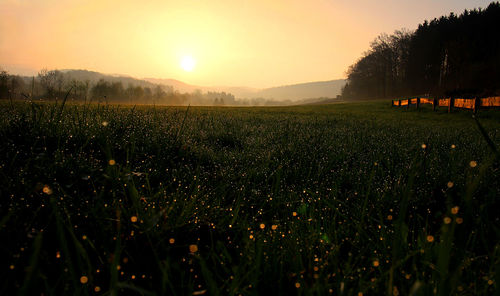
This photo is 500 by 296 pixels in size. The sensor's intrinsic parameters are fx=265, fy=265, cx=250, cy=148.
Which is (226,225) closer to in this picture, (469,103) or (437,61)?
(469,103)

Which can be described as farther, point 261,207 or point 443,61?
point 443,61

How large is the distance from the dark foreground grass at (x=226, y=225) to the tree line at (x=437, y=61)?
27.2 m

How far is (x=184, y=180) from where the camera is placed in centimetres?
279

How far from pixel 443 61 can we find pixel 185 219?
75.5 metres

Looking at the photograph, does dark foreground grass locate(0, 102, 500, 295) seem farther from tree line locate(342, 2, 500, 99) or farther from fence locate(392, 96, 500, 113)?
tree line locate(342, 2, 500, 99)

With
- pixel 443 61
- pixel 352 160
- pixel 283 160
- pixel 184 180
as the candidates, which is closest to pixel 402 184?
pixel 352 160

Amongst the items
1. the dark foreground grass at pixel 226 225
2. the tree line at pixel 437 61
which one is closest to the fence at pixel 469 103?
the tree line at pixel 437 61

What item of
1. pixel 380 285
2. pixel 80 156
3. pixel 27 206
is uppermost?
pixel 80 156

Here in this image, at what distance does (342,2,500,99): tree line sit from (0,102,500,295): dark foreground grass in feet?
89.1

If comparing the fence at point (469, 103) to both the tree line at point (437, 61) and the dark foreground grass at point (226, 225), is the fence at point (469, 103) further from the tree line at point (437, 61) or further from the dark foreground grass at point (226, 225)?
the dark foreground grass at point (226, 225)

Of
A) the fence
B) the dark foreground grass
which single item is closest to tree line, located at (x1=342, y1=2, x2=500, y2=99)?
the fence

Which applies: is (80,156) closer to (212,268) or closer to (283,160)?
(212,268)

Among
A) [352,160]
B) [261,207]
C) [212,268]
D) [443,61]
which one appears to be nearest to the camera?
[212,268]

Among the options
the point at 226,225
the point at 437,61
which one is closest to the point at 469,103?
the point at 226,225
